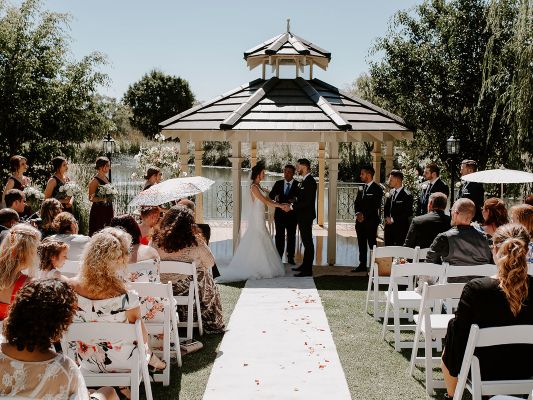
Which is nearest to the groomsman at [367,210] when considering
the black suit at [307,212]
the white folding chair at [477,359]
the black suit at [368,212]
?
the black suit at [368,212]

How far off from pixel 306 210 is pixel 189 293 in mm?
5098

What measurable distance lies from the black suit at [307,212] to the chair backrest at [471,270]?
555 cm

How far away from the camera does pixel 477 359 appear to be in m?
4.35

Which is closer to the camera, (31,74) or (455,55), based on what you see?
(31,74)

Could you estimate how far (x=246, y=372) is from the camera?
6527 mm

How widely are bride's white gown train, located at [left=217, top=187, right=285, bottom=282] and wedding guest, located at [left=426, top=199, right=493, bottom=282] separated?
5314mm

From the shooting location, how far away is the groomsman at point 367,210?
1194cm

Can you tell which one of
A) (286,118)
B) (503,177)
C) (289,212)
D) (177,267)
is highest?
(286,118)

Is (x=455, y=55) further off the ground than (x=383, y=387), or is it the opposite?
(x=455, y=55)

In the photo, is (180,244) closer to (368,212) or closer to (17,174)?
(17,174)

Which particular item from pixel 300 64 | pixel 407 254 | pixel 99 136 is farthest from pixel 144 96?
pixel 407 254

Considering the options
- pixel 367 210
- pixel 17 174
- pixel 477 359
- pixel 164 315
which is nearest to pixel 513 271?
pixel 477 359

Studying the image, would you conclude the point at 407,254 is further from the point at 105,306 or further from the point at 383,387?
the point at 105,306

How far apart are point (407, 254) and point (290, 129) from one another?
5.03 meters
